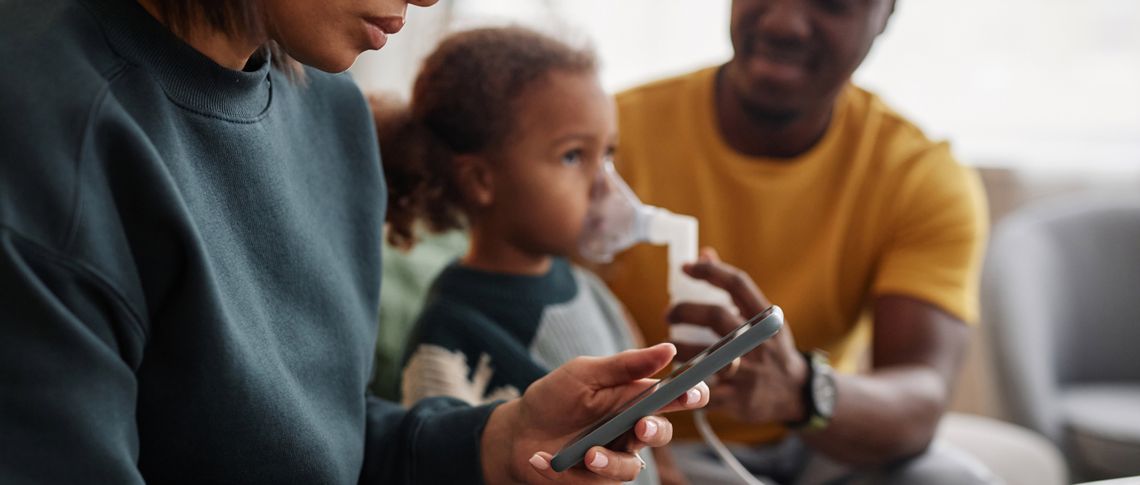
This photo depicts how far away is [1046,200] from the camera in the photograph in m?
2.42

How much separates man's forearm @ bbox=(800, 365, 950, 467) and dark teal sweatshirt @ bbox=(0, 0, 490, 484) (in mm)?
418

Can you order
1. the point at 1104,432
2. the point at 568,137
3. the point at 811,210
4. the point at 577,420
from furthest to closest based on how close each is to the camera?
1. the point at 1104,432
2. the point at 811,210
3. the point at 568,137
4. the point at 577,420

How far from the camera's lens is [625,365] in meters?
0.72

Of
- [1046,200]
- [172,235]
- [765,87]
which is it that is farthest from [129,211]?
[1046,200]

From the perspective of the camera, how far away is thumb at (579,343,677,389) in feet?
2.31

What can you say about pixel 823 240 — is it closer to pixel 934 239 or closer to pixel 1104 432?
pixel 934 239

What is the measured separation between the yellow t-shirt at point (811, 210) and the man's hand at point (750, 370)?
6.0 inches

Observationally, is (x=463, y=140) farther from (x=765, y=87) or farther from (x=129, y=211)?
(x=129, y=211)

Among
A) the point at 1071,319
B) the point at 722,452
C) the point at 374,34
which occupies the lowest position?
the point at 1071,319

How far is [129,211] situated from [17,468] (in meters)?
0.14

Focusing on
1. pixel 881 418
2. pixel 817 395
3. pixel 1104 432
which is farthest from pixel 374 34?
pixel 1104 432

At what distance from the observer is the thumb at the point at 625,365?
2.31ft

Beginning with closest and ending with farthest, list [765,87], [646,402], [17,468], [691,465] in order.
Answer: [17,468] < [646,402] < [765,87] < [691,465]

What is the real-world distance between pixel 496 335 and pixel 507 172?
0.17m
